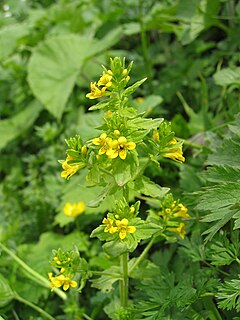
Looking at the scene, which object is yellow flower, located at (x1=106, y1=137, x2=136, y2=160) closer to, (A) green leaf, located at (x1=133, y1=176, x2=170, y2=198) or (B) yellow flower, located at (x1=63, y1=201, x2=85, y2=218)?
(A) green leaf, located at (x1=133, y1=176, x2=170, y2=198)

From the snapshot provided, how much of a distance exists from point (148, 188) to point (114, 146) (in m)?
0.15

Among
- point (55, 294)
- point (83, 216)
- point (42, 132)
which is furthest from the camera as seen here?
point (42, 132)

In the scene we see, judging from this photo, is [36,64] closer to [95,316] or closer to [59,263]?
[95,316]

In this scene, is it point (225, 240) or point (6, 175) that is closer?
point (225, 240)

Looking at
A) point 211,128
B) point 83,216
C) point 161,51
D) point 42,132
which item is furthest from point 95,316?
point 161,51

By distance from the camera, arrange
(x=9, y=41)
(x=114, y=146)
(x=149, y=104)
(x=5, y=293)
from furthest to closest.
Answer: (x=9, y=41) < (x=149, y=104) < (x=5, y=293) < (x=114, y=146)

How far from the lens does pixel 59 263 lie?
1028mm

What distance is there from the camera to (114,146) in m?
0.96

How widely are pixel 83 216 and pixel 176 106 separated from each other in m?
0.68

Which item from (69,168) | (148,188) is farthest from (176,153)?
(69,168)

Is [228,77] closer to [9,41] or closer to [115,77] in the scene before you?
[115,77]

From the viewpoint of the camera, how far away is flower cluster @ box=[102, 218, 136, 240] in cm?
96

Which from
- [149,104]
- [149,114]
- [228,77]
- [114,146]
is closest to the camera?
[114,146]

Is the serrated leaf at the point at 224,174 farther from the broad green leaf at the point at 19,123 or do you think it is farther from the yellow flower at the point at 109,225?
the broad green leaf at the point at 19,123
